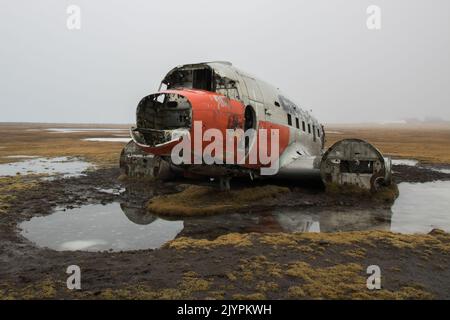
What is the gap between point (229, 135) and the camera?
41.6 feet

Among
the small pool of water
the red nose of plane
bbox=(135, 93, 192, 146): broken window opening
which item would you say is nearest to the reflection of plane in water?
the small pool of water

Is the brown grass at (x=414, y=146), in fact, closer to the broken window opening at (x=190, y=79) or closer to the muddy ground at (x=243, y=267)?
the broken window opening at (x=190, y=79)

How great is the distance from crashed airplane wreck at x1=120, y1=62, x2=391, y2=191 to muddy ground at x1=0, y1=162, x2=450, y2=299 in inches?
123

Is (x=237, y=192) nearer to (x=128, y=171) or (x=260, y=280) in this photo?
(x=128, y=171)

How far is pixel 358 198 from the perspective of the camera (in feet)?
50.3

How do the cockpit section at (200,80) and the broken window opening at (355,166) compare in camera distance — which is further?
the broken window opening at (355,166)

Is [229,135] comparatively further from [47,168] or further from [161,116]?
[47,168]

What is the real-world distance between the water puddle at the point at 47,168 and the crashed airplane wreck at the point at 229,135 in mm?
6782

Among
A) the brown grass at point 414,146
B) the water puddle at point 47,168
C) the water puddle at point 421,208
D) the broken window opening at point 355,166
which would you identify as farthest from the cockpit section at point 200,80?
the brown grass at point 414,146

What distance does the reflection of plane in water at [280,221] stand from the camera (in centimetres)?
1102

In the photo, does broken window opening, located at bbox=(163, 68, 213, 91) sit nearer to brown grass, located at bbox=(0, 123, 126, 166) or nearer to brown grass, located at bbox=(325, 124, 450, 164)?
brown grass, located at bbox=(0, 123, 126, 166)

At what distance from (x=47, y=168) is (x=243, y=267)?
21430 millimetres

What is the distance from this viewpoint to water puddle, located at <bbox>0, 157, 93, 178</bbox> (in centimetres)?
2248
